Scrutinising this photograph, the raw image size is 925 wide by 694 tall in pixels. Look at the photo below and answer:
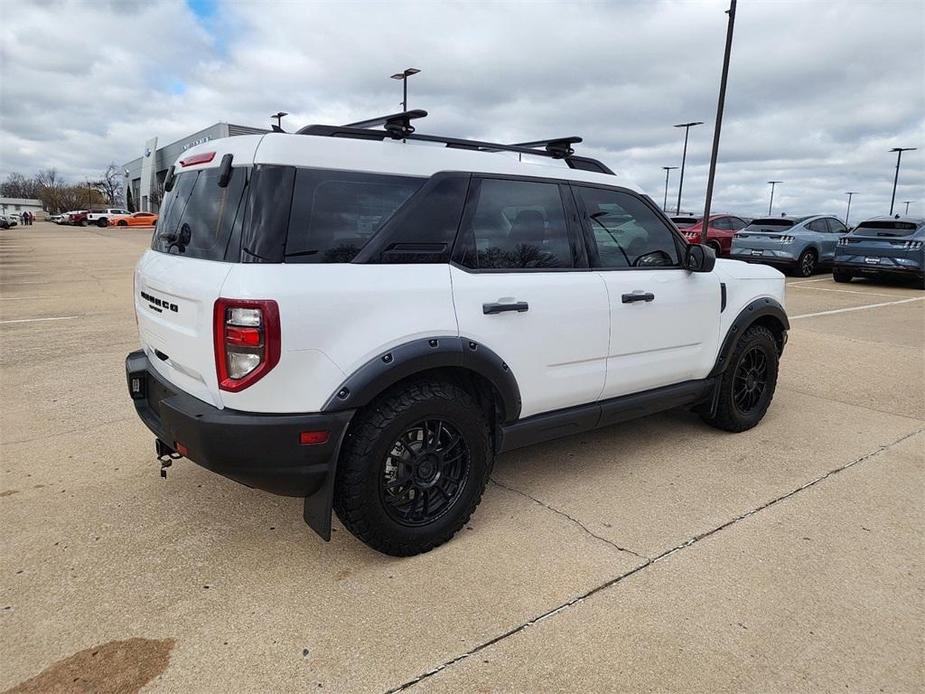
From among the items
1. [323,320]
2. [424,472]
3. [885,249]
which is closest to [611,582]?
[424,472]

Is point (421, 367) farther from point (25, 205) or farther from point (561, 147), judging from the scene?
point (25, 205)

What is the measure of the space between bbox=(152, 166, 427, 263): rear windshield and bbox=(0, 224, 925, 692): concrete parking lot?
54.0 inches

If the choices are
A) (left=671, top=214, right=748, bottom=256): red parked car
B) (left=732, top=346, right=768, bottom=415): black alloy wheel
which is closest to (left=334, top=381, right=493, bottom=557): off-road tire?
(left=732, top=346, right=768, bottom=415): black alloy wheel

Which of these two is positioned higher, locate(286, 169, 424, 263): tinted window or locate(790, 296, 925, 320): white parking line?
locate(286, 169, 424, 263): tinted window

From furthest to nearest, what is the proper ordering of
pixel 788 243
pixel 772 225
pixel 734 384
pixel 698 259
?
pixel 772 225, pixel 788 243, pixel 734 384, pixel 698 259

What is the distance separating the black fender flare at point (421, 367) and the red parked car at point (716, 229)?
1570 centimetres

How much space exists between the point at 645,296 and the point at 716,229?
1620 cm

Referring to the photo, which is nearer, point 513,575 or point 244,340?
point 244,340

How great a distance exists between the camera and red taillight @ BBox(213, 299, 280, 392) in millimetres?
2365

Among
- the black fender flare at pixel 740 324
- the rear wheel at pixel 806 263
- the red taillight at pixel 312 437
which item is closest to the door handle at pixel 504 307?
the red taillight at pixel 312 437

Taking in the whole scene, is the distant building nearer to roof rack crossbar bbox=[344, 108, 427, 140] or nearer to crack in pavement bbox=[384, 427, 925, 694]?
roof rack crossbar bbox=[344, 108, 427, 140]

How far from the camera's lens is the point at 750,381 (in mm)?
4629

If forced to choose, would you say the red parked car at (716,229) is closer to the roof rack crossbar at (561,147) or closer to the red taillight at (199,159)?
the roof rack crossbar at (561,147)

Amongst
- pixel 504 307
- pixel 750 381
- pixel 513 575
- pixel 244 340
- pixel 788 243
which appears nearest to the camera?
pixel 244 340
